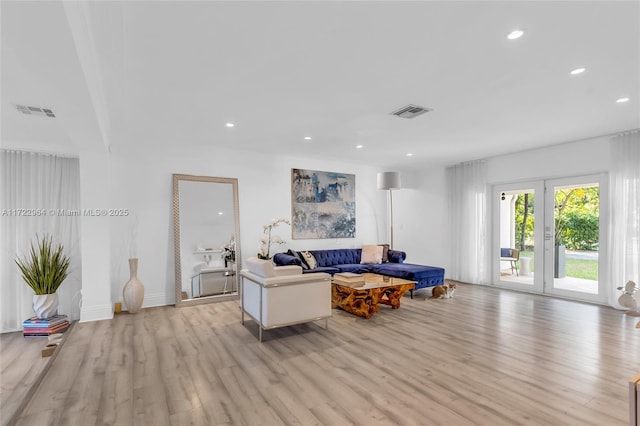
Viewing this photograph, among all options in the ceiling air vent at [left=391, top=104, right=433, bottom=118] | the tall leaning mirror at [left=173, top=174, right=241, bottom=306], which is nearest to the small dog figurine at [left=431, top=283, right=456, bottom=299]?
the ceiling air vent at [left=391, top=104, right=433, bottom=118]

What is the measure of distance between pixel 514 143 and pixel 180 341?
5.75m

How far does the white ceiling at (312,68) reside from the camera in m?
2.01

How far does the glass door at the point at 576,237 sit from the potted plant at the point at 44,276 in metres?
7.95

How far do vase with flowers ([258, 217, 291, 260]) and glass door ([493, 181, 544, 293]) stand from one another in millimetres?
4245

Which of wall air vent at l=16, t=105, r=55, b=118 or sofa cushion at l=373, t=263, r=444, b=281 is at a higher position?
wall air vent at l=16, t=105, r=55, b=118

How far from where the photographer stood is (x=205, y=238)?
5.37 meters

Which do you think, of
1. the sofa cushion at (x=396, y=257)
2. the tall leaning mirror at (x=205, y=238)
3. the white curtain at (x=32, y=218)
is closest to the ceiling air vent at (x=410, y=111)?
the tall leaning mirror at (x=205, y=238)

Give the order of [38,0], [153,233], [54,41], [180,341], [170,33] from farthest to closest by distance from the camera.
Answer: [153,233]
[180,341]
[170,33]
[54,41]
[38,0]

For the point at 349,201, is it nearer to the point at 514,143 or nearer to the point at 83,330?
the point at 514,143

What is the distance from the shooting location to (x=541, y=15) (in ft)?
6.81

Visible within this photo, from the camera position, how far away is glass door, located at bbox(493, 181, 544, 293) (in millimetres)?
5836

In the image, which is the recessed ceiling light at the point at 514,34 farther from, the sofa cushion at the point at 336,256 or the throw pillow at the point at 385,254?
the throw pillow at the point at 385,254

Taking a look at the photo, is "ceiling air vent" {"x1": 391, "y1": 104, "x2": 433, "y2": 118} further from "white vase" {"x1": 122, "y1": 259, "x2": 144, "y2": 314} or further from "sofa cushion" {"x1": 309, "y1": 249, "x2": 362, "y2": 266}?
"white vase" {"x1": 122, "y1": 259, "x2": 144, "y2": 314}

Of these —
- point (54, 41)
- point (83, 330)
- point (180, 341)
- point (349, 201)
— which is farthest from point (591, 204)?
point (83, 330)
